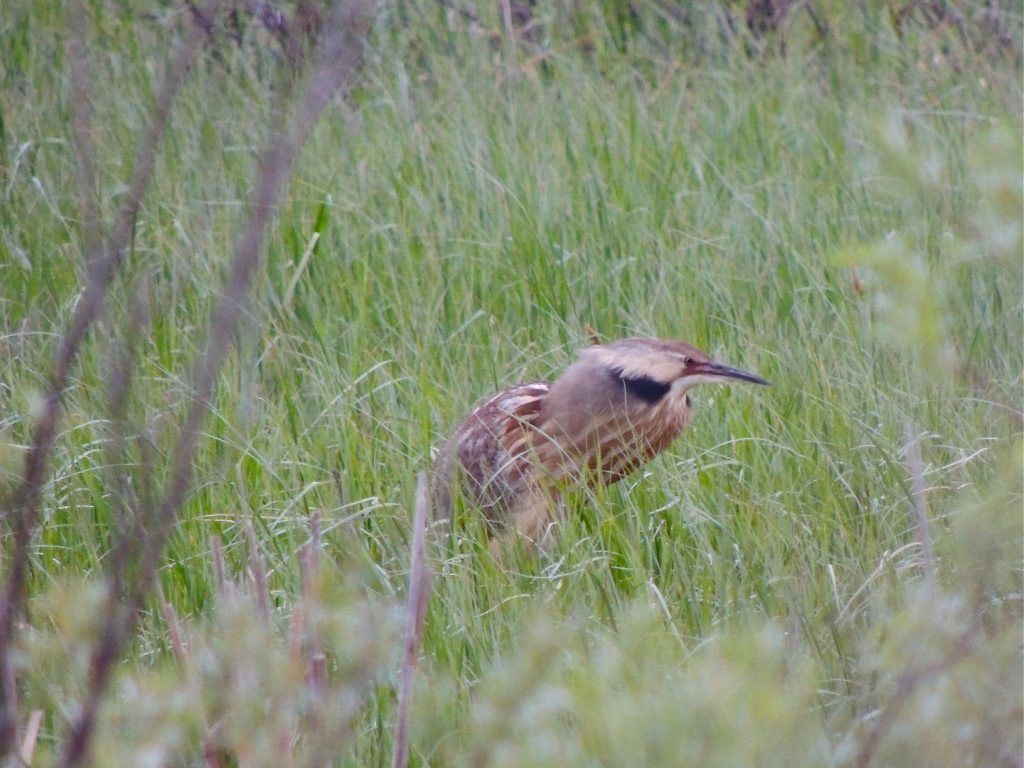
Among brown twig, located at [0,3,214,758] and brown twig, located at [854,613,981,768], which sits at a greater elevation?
brown twig, located at [0,3,214,758]

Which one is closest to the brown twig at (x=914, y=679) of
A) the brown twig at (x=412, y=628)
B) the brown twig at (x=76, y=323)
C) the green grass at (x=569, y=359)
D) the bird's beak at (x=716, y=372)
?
the green grass at (x=569, y=359)

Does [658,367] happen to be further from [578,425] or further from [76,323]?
[76,323]

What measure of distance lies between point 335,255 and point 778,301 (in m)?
1.23

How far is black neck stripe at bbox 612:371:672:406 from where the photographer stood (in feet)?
10.4

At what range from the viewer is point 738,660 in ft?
3.92

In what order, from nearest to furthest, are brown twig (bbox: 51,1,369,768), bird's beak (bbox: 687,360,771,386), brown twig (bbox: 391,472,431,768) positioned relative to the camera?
brown twig (bbox: 51,1,369,768) < brown twig (bbox: 391,472,431,768) < bird's beak (bbox: 687,360,771,386)

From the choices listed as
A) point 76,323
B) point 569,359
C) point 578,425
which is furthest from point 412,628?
point 569,359

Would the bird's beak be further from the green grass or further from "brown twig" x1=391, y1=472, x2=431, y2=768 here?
"brown twig" x1=391, y1=472, x2=431, y2=768

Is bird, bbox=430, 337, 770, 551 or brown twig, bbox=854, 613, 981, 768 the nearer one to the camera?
brown twig, bbox=854, 613, 981, 768

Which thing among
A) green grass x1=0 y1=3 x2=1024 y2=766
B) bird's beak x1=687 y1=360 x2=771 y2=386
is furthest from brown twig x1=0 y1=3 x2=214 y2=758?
bird's beak x1=687 y1=360 x2=771 y2=386

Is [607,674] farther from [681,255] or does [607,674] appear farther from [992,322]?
[681,255]

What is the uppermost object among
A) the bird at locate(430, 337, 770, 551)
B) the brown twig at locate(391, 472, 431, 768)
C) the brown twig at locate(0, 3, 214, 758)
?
the brown twig at locate(0, 3, 214, 758)

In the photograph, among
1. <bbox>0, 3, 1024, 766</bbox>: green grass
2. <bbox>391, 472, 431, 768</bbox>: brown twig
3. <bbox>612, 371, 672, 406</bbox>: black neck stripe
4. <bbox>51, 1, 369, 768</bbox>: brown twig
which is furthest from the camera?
<bbox>612, 371, 672, 406</bbox>: black neck stripe

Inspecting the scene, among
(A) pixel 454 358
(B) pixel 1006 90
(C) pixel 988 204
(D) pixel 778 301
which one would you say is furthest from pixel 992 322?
(C) pixel 988 204
